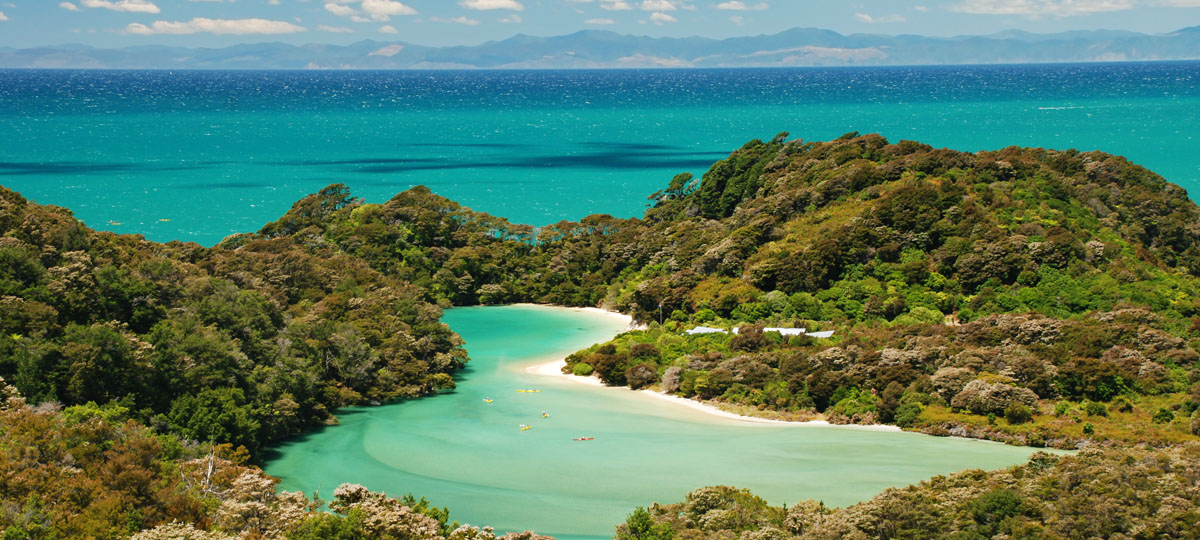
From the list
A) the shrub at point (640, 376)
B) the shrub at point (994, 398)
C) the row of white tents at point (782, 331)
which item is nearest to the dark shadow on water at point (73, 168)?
the row of white tents at point (782, 331)

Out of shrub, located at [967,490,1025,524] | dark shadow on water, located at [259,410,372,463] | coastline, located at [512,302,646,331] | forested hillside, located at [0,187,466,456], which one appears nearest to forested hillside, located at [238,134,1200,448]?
coastline, located at [512,302,646,331]

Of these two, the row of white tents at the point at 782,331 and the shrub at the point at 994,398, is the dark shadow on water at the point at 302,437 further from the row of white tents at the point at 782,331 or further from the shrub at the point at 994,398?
the shrub at the point at 994,398

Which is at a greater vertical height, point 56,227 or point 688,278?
point 56,227

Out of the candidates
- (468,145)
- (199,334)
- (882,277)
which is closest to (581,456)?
(199,334)

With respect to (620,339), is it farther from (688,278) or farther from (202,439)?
(202,439)

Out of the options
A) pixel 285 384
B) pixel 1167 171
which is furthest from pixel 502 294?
pixel 1167 171

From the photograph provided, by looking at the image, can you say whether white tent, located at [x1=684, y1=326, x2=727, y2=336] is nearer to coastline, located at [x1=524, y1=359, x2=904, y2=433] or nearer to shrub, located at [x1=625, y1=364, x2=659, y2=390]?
shrub, located at [x1=625, y1=364, x2=659, y2=390]

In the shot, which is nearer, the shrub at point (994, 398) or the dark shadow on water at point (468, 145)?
the shrub at point (994, 398)
